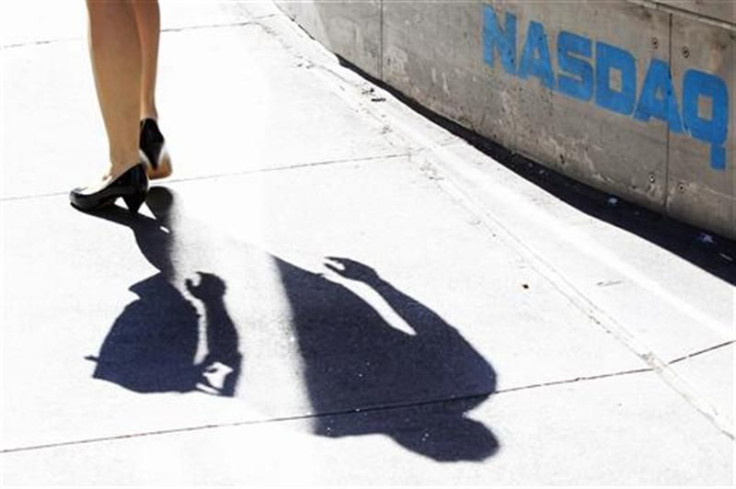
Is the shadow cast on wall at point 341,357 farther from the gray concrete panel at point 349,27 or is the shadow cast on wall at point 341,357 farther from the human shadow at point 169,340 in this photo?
the gray concrete panel at point 349,27

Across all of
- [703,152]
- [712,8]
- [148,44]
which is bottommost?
[703,152]

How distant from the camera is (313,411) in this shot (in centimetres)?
505

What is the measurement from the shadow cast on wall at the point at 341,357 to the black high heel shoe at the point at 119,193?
1.61 feet

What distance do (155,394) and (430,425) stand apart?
825mm

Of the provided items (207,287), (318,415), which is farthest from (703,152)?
(318,415)

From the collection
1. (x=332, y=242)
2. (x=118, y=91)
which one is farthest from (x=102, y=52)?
(x=332, y=242)

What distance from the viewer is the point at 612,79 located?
6.54 metres

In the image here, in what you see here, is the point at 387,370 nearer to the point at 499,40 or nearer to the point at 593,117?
the point at 593,117

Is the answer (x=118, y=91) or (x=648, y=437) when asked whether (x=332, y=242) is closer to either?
(x=118, y=91)

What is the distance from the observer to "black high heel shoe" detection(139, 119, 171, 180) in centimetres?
684

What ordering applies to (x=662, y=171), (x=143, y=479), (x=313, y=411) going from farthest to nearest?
(x=662, y=171) → (x=313, y=411) → (x=143, y=479)

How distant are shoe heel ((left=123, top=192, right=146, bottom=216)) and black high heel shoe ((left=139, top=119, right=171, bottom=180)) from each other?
152mm

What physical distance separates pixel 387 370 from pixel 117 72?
191cm

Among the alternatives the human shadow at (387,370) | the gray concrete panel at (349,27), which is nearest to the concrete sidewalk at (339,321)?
the human shadow at (387,370)
